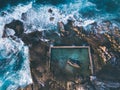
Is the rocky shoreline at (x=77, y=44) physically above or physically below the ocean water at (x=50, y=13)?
below

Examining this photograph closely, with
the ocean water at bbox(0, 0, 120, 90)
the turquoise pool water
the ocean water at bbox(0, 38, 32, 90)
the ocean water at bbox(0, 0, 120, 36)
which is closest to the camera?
the ocean water at bbox(0, 38, 32, 90)

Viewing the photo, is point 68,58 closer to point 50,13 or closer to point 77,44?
point 77,44

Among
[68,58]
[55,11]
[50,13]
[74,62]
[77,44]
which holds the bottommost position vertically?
[74,62]

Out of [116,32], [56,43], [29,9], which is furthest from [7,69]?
[116,32]

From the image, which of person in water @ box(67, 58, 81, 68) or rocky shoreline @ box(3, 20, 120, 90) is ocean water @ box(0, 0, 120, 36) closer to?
rocky shoreline @ box(3, 20, 120, 90)

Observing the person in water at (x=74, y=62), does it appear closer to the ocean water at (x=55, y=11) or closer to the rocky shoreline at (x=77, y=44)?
the rocky shoreline at (x=77, y=44)

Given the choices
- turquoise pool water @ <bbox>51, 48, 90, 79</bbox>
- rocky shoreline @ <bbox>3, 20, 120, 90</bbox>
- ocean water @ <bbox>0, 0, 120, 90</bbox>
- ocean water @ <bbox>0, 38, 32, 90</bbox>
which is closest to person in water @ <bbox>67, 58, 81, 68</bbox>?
turquoise pool water @ <bbox>51, 48, 90, 79</bbox>

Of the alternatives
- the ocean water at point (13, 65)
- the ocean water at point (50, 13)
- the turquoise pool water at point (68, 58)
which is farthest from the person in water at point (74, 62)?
the ocean water at point (50, 13)

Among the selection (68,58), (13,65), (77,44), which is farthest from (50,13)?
(13,65)

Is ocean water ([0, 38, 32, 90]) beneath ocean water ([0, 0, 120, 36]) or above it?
beneath
